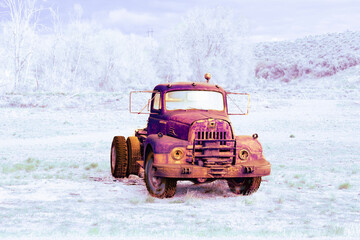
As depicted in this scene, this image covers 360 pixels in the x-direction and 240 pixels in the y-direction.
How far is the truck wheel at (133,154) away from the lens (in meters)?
10.9

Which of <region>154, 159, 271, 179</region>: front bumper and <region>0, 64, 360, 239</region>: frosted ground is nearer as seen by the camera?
<region>0, 64, 360, 239</region>: frosted ground

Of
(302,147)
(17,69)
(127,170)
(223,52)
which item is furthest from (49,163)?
(223,52)

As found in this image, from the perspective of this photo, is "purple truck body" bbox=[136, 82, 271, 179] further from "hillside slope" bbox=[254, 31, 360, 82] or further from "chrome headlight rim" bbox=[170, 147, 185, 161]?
"hillside slope" bbox=[254, 31, 360, 82]

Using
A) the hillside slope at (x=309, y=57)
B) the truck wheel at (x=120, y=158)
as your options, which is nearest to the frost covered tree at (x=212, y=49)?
the hillside slope at (x=309, y=57)

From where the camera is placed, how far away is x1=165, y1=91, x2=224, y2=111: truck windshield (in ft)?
32.2

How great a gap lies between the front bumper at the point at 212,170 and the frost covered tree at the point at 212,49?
1791 inches

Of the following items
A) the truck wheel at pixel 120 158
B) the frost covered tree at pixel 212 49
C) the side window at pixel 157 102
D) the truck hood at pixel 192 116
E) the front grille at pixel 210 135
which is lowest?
the truck wheel at pixel 120 158

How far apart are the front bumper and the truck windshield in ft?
5.08

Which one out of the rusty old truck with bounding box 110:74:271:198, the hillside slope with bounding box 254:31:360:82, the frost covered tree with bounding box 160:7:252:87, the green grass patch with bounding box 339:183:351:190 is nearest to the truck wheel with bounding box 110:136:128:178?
the rusty old truck with bounding box 110:74:271:198

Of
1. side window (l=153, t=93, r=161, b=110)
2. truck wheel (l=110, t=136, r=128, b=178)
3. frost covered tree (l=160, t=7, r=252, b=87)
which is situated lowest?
truck wheel (l=110, t=136, r=128, b=178)

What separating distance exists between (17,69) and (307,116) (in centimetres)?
2763

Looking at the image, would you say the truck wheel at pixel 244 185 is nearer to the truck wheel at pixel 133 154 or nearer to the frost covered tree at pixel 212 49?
the truck wheel at pixel 133 154

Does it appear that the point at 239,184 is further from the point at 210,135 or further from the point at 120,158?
the point at 120,158

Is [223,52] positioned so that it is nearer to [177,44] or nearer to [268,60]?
[177,44]
